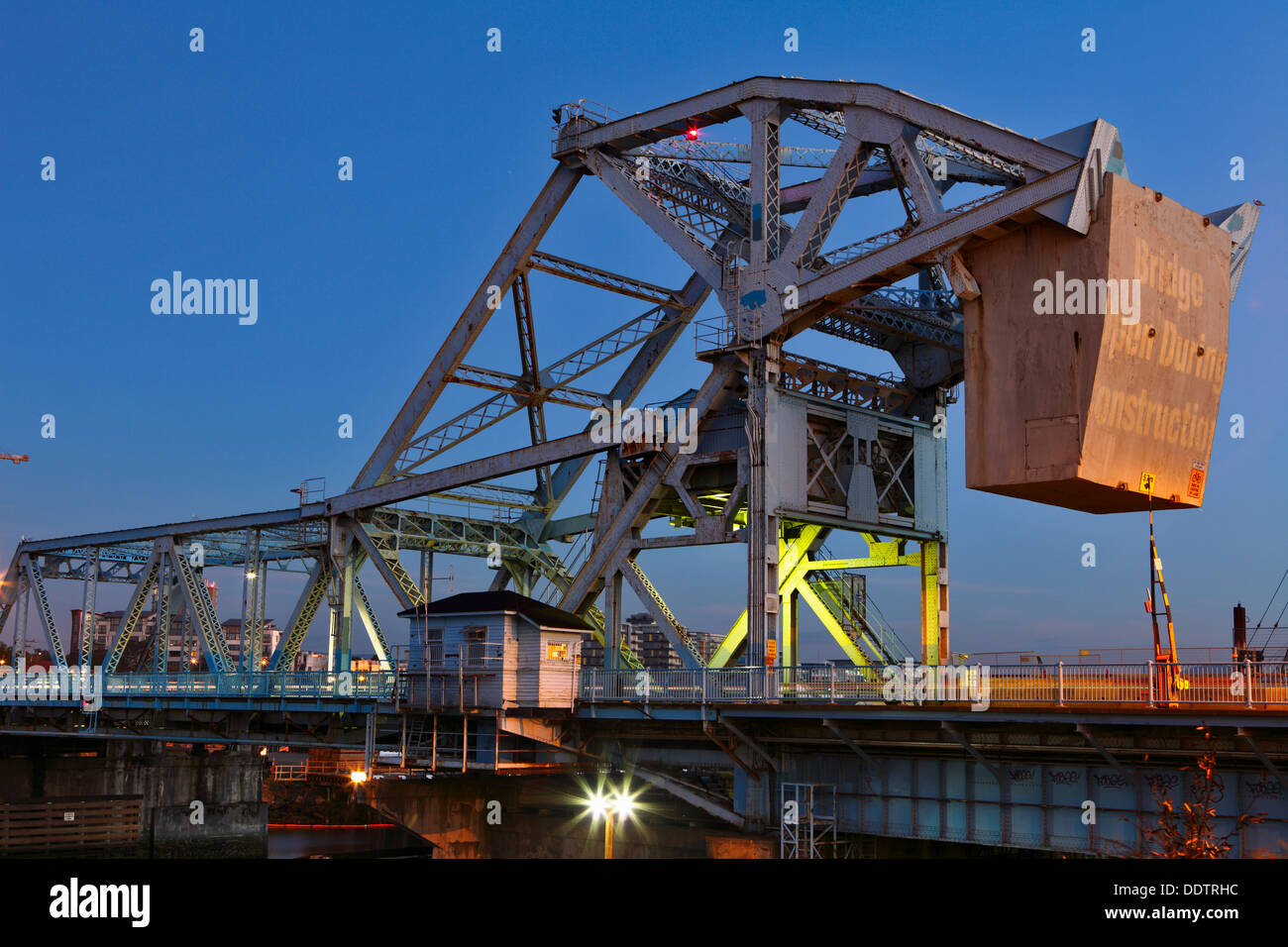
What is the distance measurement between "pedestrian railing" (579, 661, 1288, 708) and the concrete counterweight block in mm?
5540

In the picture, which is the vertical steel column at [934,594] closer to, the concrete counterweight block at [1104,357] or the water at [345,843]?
the concrete counterweight block at [1104,357]

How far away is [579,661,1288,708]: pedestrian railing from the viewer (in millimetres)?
28125

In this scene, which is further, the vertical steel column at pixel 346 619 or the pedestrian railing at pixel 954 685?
the vertical steel column at pixel 346 619

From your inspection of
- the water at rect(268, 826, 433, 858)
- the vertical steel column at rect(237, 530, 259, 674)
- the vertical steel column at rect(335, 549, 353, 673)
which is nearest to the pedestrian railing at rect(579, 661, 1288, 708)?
the vertical steel column at rect(335, 549, 353, 673)

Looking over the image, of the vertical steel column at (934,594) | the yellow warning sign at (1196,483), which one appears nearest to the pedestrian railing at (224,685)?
the vertical steel column at (934,594)

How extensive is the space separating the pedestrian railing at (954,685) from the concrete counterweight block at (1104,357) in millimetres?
5540

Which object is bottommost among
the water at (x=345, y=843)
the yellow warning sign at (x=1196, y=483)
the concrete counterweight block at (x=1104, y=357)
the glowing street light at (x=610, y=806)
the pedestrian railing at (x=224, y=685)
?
the water at (x=345, y=843)

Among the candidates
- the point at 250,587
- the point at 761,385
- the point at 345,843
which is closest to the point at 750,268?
the point at 761,385

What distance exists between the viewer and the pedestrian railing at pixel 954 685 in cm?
2812

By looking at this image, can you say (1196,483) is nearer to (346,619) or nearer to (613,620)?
(613,620)

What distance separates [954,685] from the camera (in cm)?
3344

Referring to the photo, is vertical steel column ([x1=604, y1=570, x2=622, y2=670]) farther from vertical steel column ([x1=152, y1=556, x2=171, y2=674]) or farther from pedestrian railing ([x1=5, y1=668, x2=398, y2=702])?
vertical steel column ([x1=152, y1=556, x2=171, y2=674])
